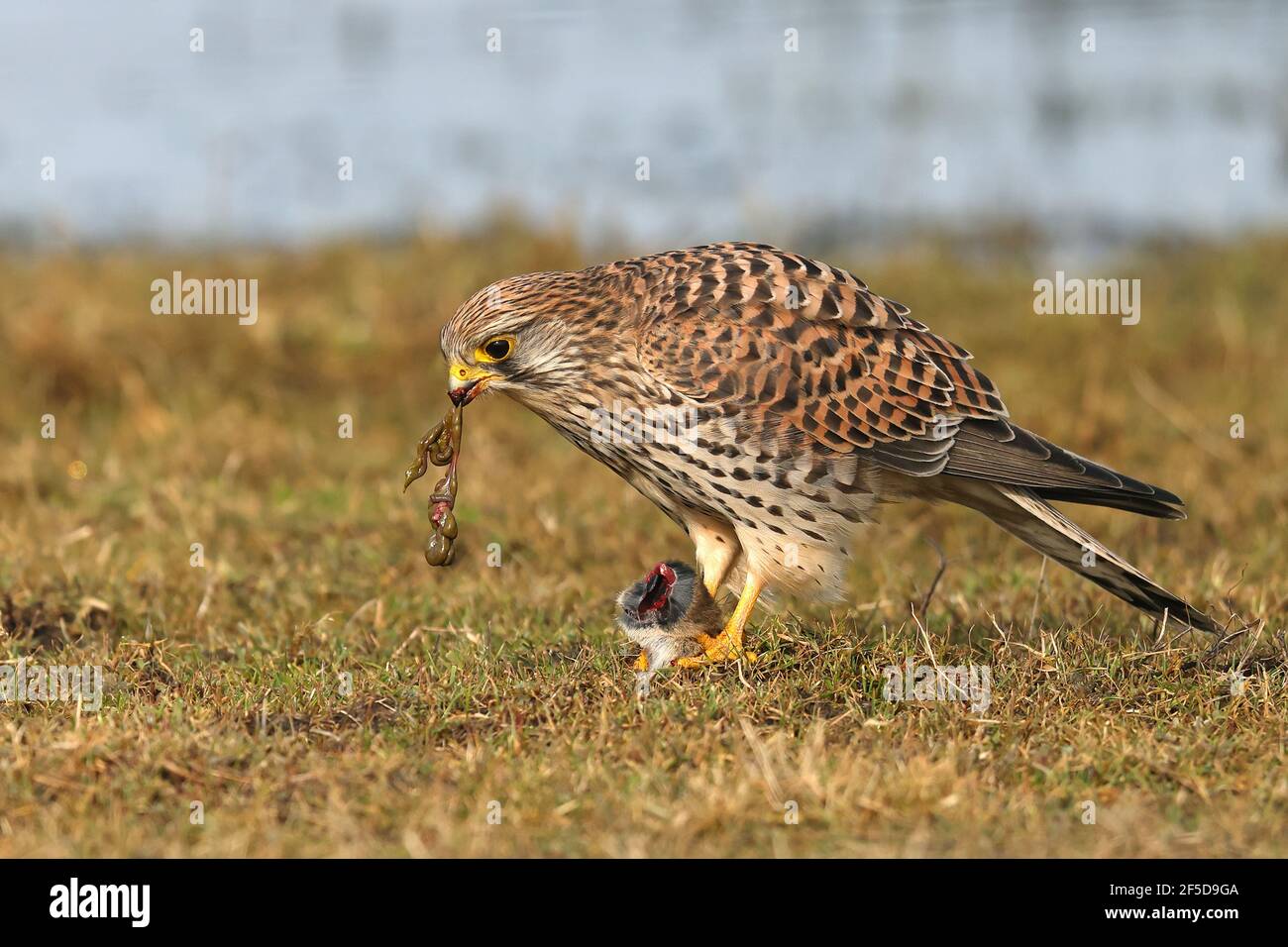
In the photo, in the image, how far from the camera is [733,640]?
4.83 meters

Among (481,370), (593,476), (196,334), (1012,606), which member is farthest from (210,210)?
(1012,606)

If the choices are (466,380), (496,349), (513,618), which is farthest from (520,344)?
(513,618)

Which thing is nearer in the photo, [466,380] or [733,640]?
[733,640]

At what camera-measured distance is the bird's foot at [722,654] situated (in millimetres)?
4664

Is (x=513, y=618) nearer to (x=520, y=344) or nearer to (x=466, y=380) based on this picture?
(x=466, y=380)

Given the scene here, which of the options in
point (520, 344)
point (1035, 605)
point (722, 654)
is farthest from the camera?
point (1035, 605)

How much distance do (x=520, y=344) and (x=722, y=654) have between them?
1.10 metres

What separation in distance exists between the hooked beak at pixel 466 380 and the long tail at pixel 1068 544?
148cm

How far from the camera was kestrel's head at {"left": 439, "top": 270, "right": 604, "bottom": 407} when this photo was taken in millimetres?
4895

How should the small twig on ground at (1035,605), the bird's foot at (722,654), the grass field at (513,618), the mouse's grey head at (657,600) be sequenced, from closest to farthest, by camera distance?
the grass field at (513,618), the bird's foot at (722,654), the mouse's grey head at (657,600), the small twig on ground at (1035,605)

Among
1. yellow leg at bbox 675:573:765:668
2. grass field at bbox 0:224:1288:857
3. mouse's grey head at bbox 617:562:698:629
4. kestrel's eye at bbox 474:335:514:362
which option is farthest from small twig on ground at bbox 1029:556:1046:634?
kestrel's eye at bbox 474:335:514:362

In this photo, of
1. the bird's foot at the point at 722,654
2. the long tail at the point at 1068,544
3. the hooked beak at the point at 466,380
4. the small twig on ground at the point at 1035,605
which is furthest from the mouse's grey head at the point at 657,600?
the small twig on ground at the point at 1035,605

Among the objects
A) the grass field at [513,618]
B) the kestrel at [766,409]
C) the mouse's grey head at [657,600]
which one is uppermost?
the kestrel at [766,409]

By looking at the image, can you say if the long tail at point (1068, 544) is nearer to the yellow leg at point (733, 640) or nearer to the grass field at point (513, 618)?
the grass field at point (513, 618)
